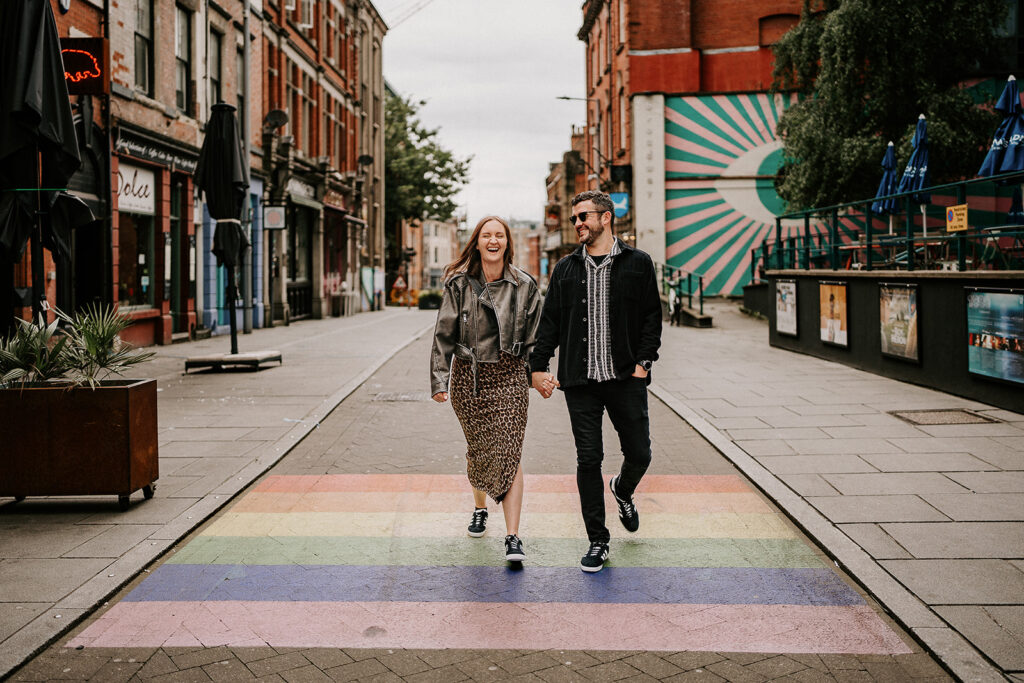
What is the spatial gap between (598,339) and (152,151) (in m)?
16.2

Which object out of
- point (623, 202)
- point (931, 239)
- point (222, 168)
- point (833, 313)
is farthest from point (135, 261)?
point (623, 202)

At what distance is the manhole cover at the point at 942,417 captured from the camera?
9141 millimetres

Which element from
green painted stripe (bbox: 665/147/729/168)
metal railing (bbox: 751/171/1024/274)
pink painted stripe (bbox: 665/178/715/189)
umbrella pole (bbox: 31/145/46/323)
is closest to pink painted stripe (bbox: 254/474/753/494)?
umbrella pole (bbox: 31/145/46/323)

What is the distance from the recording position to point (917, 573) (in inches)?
184

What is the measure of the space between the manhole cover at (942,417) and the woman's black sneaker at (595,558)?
5.35 metres

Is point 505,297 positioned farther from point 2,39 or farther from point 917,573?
point 2,39

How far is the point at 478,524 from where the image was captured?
5559mm

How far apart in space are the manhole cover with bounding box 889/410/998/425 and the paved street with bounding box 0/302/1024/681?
257 mm

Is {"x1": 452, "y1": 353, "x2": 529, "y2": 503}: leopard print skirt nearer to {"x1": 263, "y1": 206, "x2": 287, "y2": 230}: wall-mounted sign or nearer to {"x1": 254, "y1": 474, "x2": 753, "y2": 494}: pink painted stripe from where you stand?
{"x1": 254, "y1": 474, "x2": 753, "y2": 494}: pink painted stripe

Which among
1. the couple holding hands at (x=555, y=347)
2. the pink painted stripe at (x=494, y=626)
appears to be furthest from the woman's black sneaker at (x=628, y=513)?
the pink painted stripe at (x=494, y=626)

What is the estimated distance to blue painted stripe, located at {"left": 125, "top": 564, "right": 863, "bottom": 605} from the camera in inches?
176

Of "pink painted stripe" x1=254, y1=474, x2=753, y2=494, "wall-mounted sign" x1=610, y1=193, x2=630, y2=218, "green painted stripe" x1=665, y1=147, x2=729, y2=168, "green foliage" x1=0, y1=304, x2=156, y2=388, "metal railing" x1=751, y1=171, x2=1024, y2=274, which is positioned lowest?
"pink painted stripe" x1=254, y1=474, x2=753, y2=494

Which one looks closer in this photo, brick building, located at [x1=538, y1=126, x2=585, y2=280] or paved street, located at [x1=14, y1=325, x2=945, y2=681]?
paved street, located at [x1=14, y1=325, x2=945, y2=681]

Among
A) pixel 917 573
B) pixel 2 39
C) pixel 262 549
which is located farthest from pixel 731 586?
pixel 2 39
